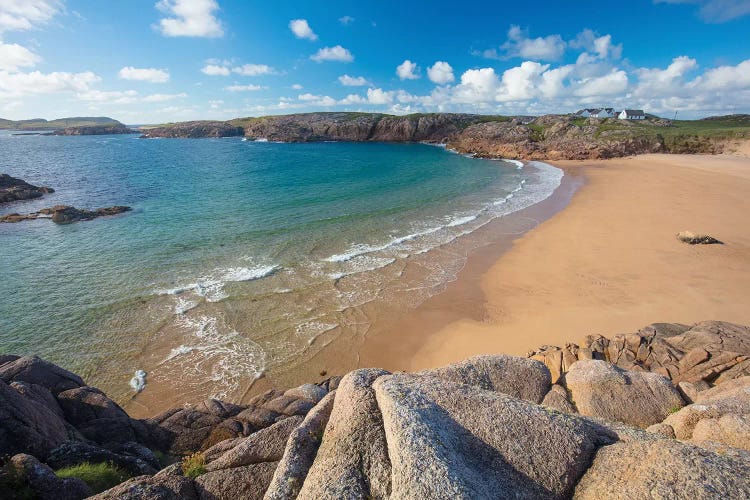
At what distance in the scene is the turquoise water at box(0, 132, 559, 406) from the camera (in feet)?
62.4

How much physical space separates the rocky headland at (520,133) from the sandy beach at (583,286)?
6154 centimetres

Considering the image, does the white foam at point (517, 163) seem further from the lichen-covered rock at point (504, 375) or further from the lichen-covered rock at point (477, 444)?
the lichen-covered rock at point (477, 444)

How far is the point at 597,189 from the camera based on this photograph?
57719 mm

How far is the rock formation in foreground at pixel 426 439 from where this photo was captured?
5.35 metres

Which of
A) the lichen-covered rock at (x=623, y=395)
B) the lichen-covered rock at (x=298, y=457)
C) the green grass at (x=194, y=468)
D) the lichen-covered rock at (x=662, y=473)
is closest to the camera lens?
the lichen-covered rock at (x=662, y=473)

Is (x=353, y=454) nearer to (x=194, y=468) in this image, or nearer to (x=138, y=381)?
(x=194, y=468)

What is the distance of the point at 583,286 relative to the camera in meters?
25.0

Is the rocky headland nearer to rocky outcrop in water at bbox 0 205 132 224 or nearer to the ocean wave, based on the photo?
the ocean wave

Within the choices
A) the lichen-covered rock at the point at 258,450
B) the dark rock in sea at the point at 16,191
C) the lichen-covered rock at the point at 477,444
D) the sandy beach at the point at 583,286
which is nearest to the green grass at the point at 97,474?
the lichen-covered rock at the point at 258,450

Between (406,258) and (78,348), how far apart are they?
2218 cm

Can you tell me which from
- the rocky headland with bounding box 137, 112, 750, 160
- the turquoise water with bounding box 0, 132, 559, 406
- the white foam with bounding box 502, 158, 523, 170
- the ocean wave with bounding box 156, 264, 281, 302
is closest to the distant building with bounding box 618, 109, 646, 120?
the rocky headland with bounding box 137, 112, 750, 160

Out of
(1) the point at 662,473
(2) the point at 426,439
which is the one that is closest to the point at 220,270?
(2) the point at 426,439

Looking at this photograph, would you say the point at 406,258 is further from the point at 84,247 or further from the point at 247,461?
the point at 84,247

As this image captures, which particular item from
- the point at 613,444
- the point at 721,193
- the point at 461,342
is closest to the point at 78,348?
the point at 461,342
